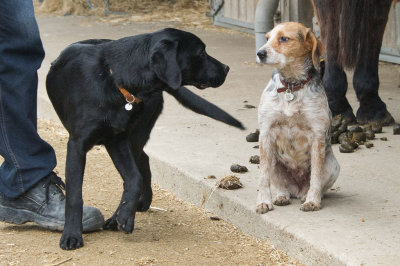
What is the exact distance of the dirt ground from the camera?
346 cm

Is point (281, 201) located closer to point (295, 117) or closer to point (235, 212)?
point (235, 212)

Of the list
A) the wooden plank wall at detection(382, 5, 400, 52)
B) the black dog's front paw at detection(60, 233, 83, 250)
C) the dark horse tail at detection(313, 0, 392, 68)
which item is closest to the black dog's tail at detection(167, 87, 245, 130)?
the black dog's front paw at detection(60, 233, 83, 250)

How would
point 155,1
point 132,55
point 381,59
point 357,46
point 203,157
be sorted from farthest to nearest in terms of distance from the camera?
1. point 155,1
2. point 381,59
3. point 357,46
4. point 203,157
5. point 132,55

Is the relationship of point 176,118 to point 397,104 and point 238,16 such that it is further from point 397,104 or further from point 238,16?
point 238,16

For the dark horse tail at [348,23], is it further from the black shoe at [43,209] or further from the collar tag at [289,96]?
the black shoe at [43,209]

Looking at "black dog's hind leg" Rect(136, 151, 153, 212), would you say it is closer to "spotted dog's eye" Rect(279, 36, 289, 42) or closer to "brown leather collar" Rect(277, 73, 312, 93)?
"brown leather collar" Rect(277, 73, 312, 93)

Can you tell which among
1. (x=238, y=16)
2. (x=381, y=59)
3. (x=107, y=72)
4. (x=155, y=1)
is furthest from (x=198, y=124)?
(x=155, y=1)

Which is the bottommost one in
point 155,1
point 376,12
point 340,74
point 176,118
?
point 155,1

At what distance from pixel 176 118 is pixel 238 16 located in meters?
5.43

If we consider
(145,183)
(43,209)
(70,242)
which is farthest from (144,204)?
(70,242)

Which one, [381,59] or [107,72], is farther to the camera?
[381,59]

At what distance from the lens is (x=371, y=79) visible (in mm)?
5430

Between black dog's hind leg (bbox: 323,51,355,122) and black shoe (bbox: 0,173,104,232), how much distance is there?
2.28 metres

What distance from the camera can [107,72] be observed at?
A: 12.0 feet
